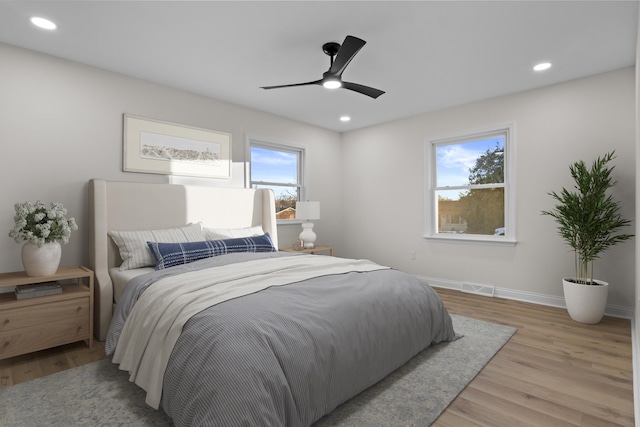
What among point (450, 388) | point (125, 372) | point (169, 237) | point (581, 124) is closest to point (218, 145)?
point (169, 237)

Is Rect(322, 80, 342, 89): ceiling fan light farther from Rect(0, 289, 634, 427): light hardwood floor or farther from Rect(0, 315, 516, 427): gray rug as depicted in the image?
Rect(0, 289, 634, 427): light hardwood floor

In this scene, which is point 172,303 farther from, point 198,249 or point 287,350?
point 198,249

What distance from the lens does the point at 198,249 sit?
3.10m

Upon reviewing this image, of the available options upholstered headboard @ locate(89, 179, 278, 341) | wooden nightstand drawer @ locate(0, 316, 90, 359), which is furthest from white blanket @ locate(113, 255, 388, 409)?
upholstered headboard @ locate(89, 179, 278, 341)

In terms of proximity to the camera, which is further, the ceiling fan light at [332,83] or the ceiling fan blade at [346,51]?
the ceiling fan light at [332,83]

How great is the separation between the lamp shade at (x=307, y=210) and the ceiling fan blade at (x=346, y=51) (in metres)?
2.25

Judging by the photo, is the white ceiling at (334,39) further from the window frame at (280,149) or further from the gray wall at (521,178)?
the window frame at (280,149)

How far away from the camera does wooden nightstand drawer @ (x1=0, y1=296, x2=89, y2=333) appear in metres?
2.34

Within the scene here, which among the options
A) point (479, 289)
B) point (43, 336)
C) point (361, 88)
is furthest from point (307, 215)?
point (43, 336)

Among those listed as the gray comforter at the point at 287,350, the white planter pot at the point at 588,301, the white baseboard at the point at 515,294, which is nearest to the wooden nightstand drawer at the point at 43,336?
the gray comforter at the point at 287,350

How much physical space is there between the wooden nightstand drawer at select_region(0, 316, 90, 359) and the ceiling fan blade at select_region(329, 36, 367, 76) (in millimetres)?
2783

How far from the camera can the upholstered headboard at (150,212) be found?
291 centimetres

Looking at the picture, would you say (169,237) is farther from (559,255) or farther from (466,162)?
(559,255)

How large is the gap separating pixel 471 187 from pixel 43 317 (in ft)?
15.3
